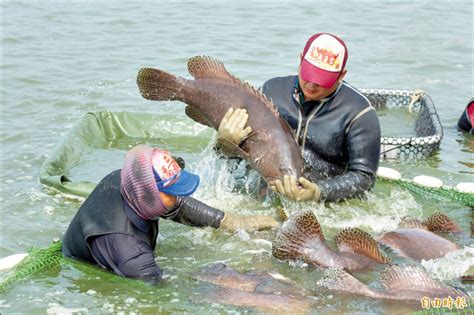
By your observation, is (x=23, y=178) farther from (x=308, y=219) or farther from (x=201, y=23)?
(x=201, y=23)

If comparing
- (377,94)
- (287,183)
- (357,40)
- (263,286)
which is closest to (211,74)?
(287,183)

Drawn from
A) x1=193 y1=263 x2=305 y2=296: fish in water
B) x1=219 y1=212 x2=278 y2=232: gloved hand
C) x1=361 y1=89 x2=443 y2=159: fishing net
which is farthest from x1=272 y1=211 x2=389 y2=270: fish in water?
x1=361 y1=89 x2=443 y2=159: fishing net

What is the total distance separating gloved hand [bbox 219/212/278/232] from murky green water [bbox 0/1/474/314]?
8 cm

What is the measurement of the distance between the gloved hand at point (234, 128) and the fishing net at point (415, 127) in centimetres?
263

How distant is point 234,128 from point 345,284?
195 centimetres

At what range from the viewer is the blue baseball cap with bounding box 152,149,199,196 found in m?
5.25

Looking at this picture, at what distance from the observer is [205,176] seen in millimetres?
7699

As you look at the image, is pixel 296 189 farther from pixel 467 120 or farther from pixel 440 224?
pixel 467 120

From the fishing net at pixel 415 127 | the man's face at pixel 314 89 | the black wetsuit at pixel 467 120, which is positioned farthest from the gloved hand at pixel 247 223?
the black wetsuit at pixel 467 120

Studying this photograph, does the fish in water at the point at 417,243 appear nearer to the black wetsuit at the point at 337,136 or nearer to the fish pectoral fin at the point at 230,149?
the black wetsuit at the point at 337,136

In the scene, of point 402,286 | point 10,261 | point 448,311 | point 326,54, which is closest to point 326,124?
point 326,54

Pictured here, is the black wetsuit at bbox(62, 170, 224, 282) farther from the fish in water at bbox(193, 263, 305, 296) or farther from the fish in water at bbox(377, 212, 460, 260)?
the fish in water at bbox(377, 212, 460, 260)

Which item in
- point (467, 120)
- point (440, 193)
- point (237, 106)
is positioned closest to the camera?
point (237, 106)

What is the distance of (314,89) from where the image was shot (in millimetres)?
6906
